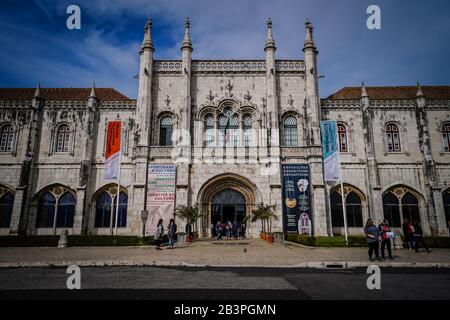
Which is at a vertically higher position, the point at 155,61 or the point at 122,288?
the point at 155,61

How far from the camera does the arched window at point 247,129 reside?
26016mm

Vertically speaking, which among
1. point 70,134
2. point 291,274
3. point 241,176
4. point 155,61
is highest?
point 155,61

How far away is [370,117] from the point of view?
2672 cm

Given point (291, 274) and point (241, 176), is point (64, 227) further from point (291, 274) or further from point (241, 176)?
point (291, 274)

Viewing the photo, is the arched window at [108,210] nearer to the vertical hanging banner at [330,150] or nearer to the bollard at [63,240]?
the bollard at [63,240]

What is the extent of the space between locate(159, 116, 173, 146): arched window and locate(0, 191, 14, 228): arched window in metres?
13.8

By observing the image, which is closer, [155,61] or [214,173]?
[214,173]

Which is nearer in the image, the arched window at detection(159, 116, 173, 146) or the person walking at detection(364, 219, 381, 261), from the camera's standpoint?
the person walking at detection(364, 219, 381, 261)

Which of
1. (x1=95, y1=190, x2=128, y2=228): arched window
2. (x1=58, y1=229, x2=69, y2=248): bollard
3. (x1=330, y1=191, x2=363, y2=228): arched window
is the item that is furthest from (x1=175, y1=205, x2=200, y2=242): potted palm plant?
(x1=330, y1=191, x2=363, y2=228): arched window

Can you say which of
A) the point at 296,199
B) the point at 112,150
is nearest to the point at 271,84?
the point at 296,199

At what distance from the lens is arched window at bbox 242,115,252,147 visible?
26.0m

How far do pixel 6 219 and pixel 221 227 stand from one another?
18.5m

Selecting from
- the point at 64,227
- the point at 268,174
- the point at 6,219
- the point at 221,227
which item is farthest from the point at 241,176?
the point at 6,219

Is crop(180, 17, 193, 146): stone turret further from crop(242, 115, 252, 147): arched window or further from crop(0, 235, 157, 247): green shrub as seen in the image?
crop(0, 235, 157, 247): green shrub
